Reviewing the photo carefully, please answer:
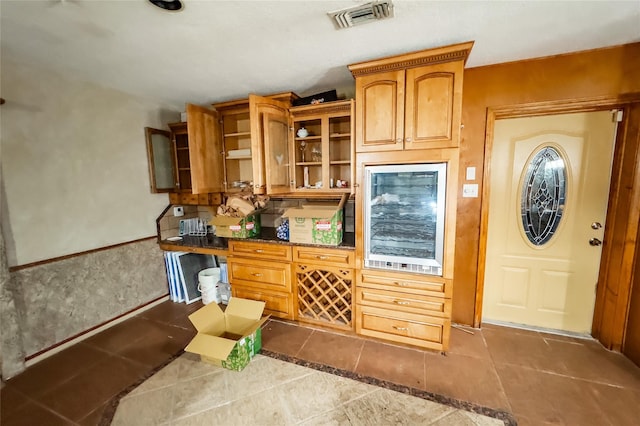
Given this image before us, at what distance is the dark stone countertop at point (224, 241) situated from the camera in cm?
236

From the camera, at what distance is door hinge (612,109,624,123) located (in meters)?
1.93

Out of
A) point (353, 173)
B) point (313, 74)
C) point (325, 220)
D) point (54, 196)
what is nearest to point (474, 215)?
point (353, 173)

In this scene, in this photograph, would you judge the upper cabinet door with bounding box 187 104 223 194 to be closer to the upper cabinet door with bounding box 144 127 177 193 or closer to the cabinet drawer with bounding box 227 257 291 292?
the upper cabinet door with bounding box 144 127 177 193

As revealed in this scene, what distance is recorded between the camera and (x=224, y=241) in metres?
2.90

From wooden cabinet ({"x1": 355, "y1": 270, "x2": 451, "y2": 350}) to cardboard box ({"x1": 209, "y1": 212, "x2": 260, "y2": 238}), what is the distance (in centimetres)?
126

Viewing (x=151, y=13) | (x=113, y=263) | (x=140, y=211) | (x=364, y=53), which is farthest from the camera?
(x=140, y=211)

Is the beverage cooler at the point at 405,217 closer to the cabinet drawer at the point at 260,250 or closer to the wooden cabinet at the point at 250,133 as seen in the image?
the cabinet drawer at the point at 260,250

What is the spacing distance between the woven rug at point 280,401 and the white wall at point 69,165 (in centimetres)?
145

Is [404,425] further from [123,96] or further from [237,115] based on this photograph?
[123,96]

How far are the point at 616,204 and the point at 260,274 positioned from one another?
120 inches

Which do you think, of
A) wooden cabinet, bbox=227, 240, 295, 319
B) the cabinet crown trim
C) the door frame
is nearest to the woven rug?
wooden cabinet, bbox=227, 240, 295, 319

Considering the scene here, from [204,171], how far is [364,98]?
1.78 meters

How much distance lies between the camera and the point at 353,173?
6.90 ft

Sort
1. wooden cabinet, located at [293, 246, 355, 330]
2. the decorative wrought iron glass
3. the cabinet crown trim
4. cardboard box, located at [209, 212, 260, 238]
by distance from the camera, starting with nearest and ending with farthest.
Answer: the cabinet crown trim
the decorative wrought iron glass
wooden cabinet, located at [293, 246, 355, 330]
cardboard box, located at [209, 212, 260, 238]
